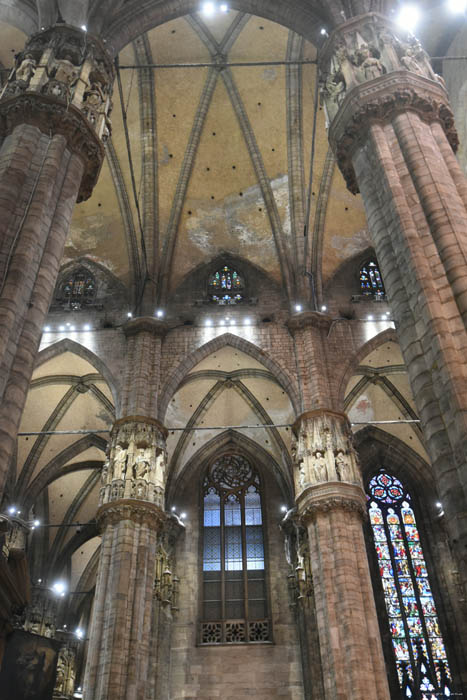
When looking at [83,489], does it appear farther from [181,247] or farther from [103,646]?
[103,646]

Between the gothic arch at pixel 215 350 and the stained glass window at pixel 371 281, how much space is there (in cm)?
397

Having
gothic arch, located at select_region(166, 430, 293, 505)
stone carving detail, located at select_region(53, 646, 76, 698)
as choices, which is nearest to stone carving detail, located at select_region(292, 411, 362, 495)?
gothic arch, located at select_region(166, 430, 293, 505)

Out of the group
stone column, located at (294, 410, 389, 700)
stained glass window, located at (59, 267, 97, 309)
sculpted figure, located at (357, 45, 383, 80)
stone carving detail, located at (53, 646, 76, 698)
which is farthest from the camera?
stone carving detail, located at (53, 646, 76, 698)

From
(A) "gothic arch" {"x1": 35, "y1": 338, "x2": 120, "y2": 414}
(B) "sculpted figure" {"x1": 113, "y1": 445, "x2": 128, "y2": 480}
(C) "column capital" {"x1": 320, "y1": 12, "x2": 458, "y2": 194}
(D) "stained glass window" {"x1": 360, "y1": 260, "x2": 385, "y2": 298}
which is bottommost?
(B) "sculpted figure" {"x1": 113, "y1": 445, "x2": 128, "y2": 480}

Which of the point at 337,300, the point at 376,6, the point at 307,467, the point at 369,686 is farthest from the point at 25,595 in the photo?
the point at 337,300

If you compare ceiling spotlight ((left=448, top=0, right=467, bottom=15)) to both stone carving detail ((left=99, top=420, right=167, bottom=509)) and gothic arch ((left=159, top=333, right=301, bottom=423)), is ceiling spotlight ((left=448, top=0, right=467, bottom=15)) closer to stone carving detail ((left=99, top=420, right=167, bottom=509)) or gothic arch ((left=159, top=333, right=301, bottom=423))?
gothic arch ((left=159, top=333, right=301, bottom=423))

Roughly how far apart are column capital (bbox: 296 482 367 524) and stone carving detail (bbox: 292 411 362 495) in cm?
20

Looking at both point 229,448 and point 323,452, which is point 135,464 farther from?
point 229,448

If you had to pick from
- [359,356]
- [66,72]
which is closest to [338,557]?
[359,356]

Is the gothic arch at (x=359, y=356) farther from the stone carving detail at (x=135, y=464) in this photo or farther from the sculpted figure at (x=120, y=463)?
the sculpted figure at (x=120, y=463)

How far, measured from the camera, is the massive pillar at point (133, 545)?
12.1 metres

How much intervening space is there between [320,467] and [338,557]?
2.23m

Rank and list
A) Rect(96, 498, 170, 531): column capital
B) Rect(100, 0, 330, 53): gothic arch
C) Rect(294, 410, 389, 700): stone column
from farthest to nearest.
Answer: Rect(96, 498, 170, 531): column capital
Rect(294, 410, 389, 700): stone column
Rect(100, 0, 330, 53): gothic arch

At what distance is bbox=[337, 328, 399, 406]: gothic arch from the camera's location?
16.4 meters
